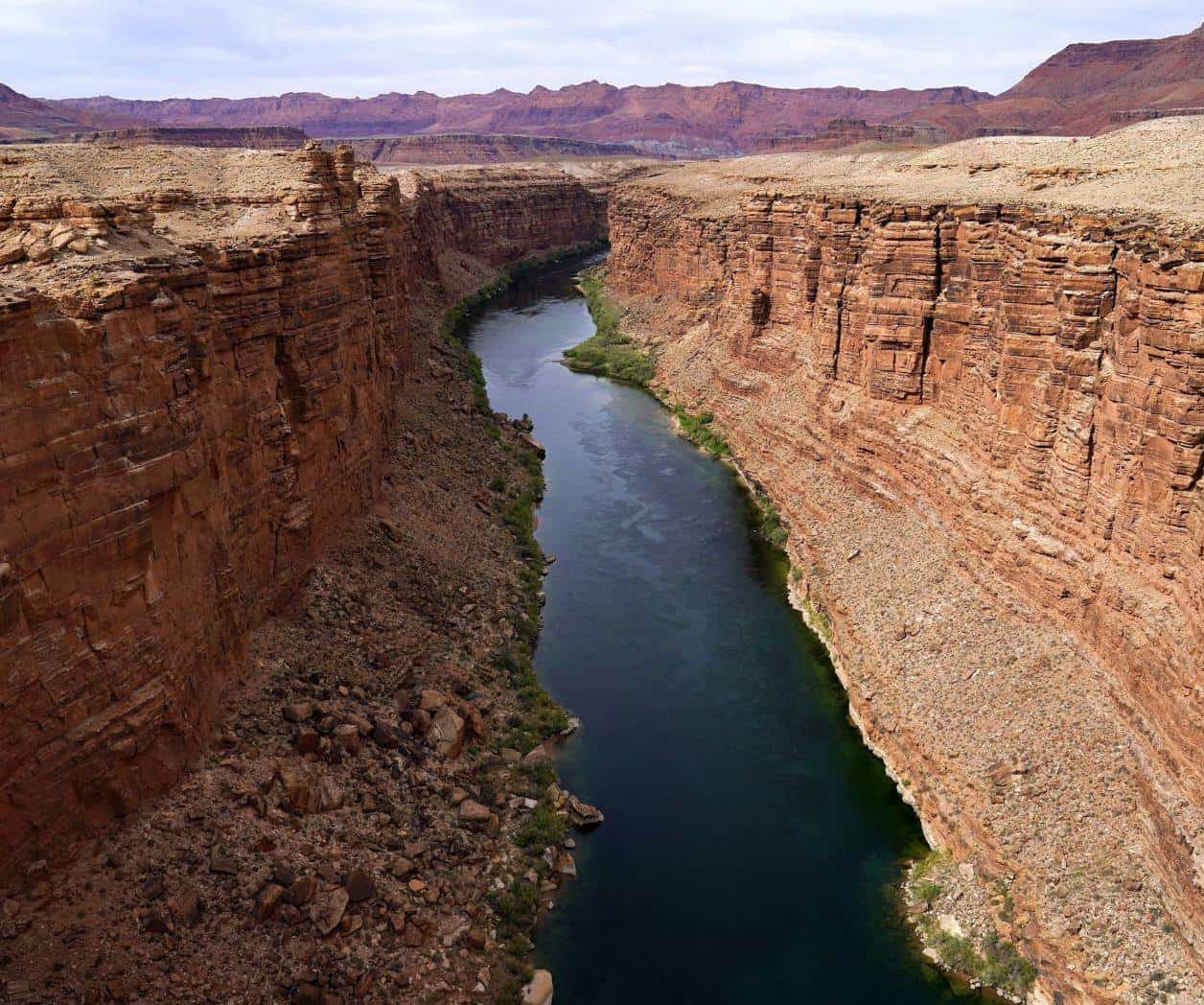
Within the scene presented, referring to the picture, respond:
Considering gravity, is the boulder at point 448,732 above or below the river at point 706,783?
above

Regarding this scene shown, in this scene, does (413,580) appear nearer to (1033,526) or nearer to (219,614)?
(219,614)

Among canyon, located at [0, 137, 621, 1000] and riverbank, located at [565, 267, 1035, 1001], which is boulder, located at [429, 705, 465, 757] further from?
riverbank, located at [565, 267, 1035, 1001]

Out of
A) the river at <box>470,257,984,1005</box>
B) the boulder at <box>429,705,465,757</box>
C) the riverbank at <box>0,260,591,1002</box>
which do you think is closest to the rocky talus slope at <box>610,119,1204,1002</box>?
the river at <box>470,257,984,1005</box>

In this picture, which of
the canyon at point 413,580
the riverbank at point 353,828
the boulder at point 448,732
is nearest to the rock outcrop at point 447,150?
the canyon at point 413,580

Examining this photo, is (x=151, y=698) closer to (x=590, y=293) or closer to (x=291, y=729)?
(x=291, y=729)

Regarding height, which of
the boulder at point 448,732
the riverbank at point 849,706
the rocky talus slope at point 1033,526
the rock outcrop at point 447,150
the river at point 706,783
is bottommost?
the river at point 706,783

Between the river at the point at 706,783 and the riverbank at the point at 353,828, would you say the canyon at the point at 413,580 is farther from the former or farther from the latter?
the river at the point at 706,783

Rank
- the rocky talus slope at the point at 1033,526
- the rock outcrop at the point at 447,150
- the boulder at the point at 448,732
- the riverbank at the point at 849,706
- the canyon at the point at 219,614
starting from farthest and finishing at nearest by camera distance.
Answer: the rock outcrop at the point at 447,150 < the boulder at the point at 448,732 < the riverbank at the point at 849,706 < the rocky talus slope at the point at 1033,526 < the canyon at the point at 219,614
